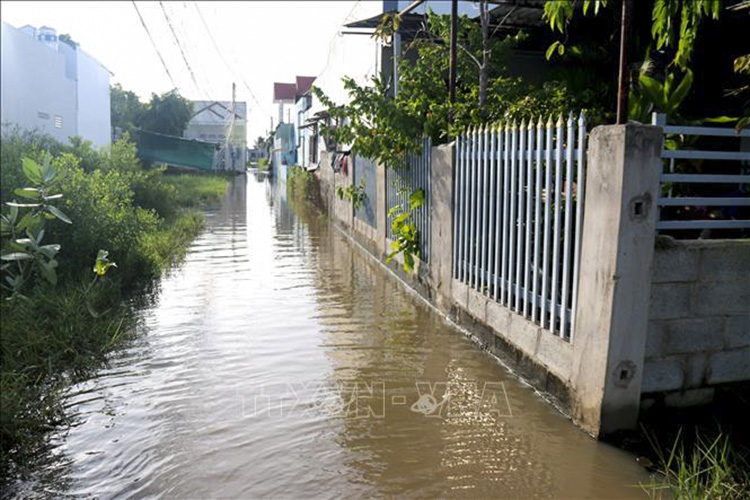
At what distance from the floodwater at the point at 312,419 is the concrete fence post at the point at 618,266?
1.10ft

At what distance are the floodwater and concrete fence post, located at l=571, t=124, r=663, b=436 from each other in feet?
1.10

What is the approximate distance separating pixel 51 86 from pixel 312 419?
20.7 metres

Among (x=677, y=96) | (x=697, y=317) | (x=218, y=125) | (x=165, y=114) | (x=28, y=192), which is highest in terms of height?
(x=218, y=125)

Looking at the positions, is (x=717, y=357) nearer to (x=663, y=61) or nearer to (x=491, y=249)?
(x=491, y=249)

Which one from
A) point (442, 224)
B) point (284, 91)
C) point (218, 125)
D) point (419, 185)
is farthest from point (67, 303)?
point (218, 125)

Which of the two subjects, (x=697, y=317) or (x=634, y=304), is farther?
(x=697, y=317)

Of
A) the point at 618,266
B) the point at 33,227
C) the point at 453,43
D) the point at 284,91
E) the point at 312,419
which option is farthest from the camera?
the point at 284,91

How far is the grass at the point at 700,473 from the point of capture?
2.98 m

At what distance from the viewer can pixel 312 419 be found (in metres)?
4.20

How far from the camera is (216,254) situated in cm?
1148

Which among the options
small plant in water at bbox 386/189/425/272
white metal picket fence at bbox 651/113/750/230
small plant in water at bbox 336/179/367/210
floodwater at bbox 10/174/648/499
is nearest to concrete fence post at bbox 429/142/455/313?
floodwater at bbox 10/174/648/499

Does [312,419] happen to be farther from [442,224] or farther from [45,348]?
[442,224]

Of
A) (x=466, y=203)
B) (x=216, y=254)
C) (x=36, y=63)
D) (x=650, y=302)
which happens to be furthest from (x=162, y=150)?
(x=650, y=302)

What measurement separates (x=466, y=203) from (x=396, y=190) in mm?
3180
